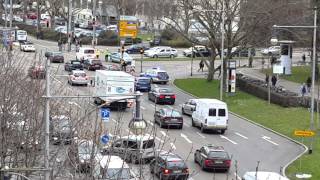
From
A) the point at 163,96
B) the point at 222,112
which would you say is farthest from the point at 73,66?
the point at 222,112

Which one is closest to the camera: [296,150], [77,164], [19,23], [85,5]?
[77,164]

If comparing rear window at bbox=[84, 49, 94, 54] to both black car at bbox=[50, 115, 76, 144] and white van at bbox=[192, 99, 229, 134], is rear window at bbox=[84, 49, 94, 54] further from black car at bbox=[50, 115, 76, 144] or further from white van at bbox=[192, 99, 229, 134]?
black car at bbox=[50, 115, 76, 144]

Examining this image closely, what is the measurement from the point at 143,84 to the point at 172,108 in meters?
7.78

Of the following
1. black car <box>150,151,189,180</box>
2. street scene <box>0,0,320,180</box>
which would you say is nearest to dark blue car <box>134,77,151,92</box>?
street scene <box>0,0,320,180</box>

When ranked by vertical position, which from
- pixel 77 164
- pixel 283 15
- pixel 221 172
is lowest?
pixel 221 172

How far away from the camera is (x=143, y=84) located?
200 ft

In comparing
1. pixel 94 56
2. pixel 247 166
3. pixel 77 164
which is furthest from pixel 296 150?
pixel 94 56

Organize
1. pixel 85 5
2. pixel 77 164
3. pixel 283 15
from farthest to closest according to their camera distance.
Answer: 1. pixel 85 5
2. pixel 283 15
3. pixel 77 164

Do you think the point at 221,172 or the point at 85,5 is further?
the point at 85,5

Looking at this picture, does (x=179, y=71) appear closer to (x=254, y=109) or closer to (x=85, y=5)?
(x=254, y=109)

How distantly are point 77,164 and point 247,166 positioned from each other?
1888 centimetres

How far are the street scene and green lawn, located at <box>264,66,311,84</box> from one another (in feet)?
0.34

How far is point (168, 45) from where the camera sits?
337 feet

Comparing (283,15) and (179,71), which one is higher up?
(283,15)
